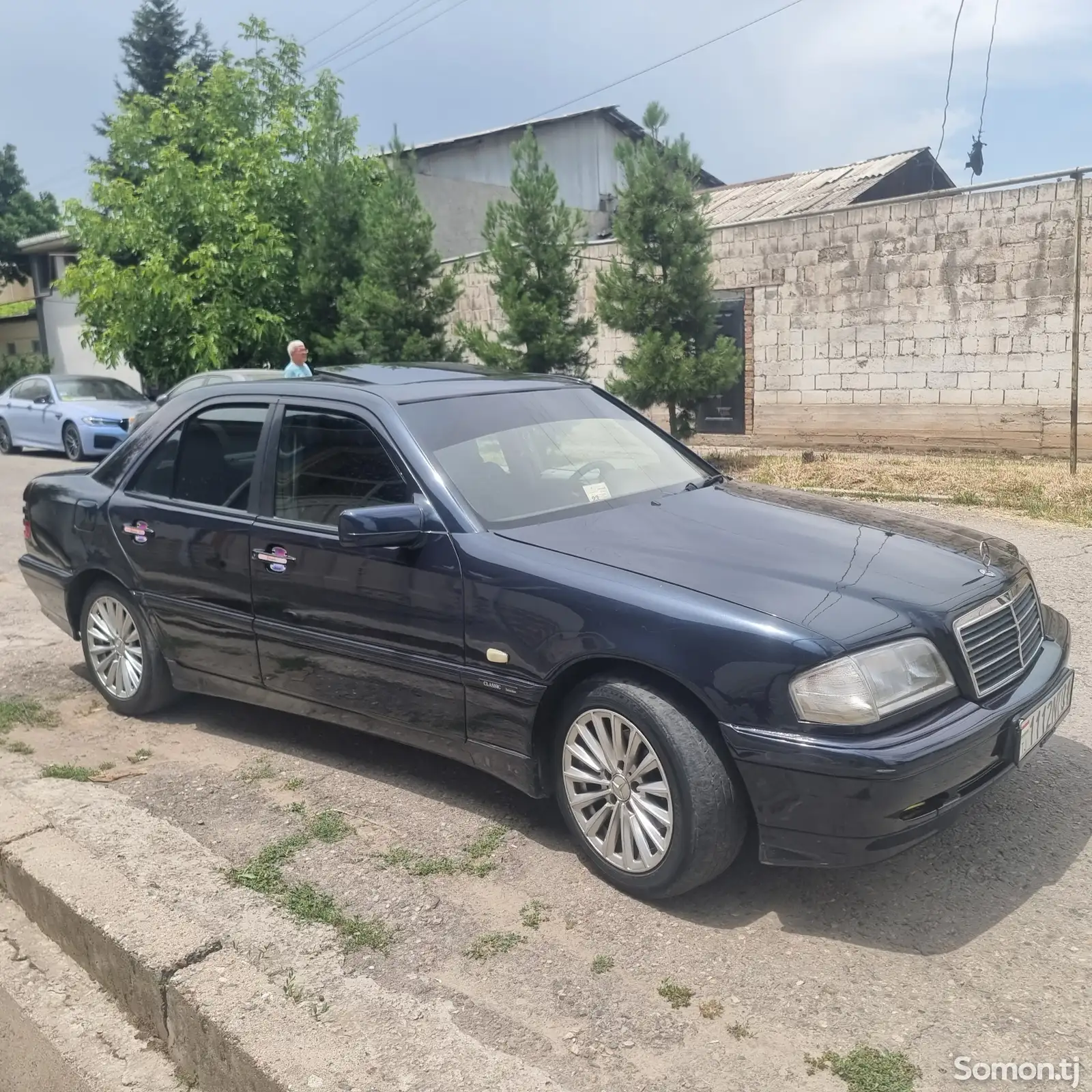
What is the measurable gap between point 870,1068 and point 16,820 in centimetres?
299

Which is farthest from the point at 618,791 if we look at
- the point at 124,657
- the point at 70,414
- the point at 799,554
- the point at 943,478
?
the point at 70,414

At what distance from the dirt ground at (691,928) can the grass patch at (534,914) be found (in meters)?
0.02

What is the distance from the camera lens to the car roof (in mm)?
4410

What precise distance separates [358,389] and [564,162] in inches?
917

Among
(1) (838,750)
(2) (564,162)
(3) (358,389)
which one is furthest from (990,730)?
(2) (564,162)

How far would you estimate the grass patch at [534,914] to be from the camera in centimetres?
325

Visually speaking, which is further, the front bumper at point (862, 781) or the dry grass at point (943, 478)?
the dry grass at point (943, 478)

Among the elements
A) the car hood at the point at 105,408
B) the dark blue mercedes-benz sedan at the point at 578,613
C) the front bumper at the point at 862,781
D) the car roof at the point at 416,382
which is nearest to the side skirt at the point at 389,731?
the dark blue mercedes-benz sedan at the point at 578,613

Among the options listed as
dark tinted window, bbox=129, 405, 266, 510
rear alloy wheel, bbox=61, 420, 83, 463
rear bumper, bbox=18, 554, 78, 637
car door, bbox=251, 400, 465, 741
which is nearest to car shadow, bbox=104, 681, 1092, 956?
car door, bbox=251, 400, 465, 741

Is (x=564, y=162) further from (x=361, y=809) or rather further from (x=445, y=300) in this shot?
(x=361, y=809)

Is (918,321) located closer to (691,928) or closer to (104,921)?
(691,928)

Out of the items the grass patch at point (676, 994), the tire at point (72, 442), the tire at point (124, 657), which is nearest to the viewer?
the grass patch at point (676, 994)

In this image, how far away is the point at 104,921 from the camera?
10.5 ft

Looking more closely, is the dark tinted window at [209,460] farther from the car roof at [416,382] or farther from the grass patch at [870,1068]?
the grass patch at [870,1068]
